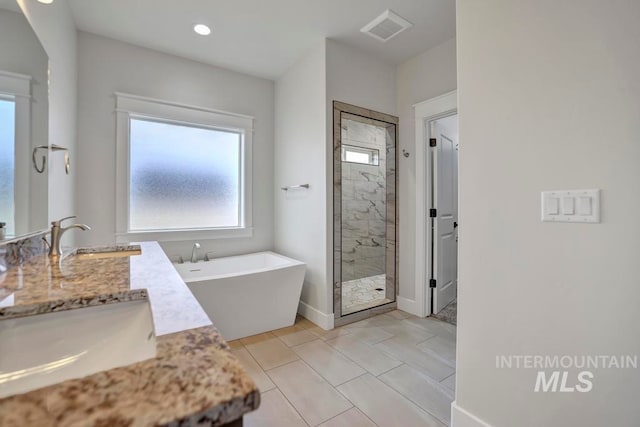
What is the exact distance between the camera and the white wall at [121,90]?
2.53m

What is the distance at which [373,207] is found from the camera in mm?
4660

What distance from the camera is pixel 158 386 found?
16.8 inches

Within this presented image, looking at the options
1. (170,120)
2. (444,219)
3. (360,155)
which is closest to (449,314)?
(444,219)

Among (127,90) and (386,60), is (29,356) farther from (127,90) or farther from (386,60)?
(386,60)

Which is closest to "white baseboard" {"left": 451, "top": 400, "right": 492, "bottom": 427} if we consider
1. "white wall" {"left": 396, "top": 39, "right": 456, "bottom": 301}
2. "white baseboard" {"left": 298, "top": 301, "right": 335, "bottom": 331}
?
"white baseboard" {"left": 298, "top": 301, "right": 335, "bottom": 331}

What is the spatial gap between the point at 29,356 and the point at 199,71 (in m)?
3.08

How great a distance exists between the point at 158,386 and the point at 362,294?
3495 mm

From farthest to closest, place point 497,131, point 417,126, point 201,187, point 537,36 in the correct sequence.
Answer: point 201,187
point 417,126
point 497,131
point 537,36

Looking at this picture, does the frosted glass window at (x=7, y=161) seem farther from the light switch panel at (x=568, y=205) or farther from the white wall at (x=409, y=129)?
the white wall at (x=409, y=129)

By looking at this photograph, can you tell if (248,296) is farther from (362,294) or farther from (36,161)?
(362,294)

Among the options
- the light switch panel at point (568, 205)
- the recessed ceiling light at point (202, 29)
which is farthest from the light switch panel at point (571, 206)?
the recessed ceiling light at point (202, 29)

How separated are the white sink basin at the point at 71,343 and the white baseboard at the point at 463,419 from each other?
1.53 m

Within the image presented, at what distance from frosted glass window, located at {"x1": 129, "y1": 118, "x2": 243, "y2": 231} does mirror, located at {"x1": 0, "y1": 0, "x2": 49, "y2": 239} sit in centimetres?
140

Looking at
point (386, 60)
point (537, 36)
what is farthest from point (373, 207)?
point (537, 36)
